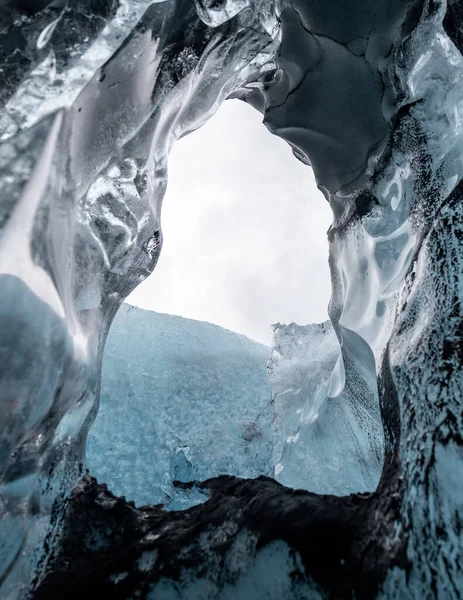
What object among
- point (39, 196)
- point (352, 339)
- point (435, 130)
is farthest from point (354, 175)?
point (39, 196)

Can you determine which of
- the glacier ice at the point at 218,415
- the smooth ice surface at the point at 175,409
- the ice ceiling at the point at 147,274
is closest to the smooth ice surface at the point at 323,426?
the glacier ice at the point at 218,415

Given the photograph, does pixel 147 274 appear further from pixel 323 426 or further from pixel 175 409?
pixel 175 409

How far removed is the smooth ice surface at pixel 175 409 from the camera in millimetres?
3633

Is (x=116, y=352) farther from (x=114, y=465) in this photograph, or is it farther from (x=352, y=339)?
(x=352, y=339)

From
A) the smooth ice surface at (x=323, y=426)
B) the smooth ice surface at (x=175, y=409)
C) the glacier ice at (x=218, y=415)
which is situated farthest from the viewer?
the smooth ice surface at (x=175, y=409)

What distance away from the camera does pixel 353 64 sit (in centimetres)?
219

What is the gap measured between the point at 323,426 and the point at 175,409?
176 centimetres

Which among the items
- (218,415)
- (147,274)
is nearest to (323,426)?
(218,415)

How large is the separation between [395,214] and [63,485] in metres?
1.74

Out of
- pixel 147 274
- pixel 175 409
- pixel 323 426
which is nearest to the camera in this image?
pixel 147 274

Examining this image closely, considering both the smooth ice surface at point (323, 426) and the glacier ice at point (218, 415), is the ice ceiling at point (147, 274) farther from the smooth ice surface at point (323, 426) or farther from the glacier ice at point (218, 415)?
the glacier ice at point (218, 415)

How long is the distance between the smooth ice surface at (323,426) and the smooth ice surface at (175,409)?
737 mm

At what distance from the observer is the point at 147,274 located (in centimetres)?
202

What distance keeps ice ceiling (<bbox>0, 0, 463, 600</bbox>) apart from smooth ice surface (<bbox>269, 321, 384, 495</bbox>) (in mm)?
871
